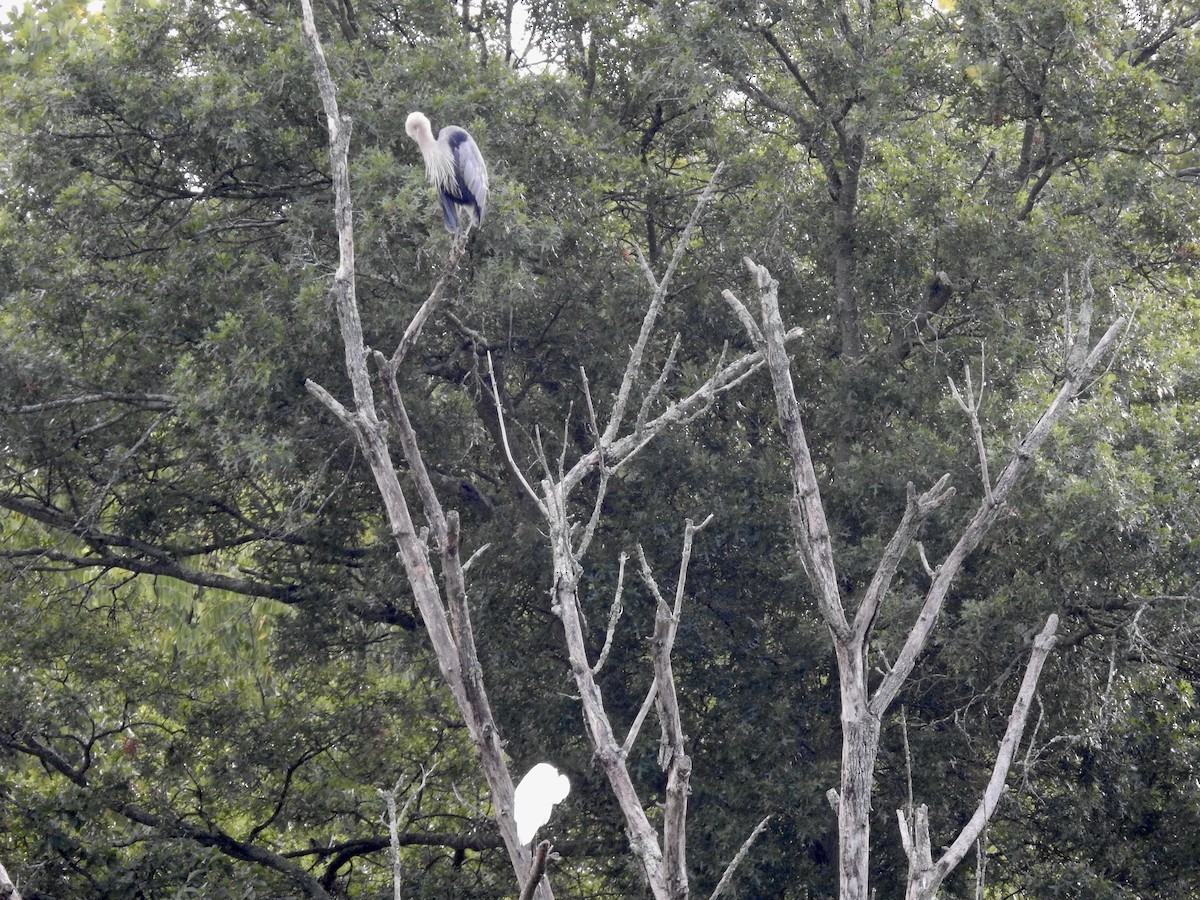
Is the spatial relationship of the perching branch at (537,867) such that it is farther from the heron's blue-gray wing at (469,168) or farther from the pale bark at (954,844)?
the heron's blue-gray wing at (469,168)

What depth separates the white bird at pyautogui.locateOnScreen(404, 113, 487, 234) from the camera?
7.67 metres

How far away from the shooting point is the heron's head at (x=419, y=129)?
751 cm

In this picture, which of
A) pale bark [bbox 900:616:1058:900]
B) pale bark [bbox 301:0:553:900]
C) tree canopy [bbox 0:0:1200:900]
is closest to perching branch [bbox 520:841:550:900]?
pale bark [bbox 301:0:553:900]

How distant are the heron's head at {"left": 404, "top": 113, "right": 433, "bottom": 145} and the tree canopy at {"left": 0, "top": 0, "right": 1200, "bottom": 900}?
0.99ft

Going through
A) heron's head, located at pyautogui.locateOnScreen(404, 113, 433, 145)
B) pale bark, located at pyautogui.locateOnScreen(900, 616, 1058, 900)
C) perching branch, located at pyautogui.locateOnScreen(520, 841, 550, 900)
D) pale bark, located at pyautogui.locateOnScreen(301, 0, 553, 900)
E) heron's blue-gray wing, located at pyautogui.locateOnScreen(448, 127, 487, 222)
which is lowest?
pale bark, located at pyautogui.locateOnScreen(900, 616, 1058, 900)

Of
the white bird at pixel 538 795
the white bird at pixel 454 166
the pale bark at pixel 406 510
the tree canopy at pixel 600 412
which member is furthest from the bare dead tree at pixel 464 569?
the white bird at pixel 454 166

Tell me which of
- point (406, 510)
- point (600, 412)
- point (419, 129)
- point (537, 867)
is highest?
point (419, 129)

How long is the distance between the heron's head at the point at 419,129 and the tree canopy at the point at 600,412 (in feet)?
0.99

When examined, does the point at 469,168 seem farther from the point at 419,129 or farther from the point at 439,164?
the point at 419,129

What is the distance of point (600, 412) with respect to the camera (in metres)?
8.55

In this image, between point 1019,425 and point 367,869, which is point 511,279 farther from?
point 367,869

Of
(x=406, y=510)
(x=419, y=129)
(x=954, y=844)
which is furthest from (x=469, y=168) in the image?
(x=954, y=844)

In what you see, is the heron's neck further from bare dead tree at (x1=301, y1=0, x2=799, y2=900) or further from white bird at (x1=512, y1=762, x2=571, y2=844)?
white bird at (x1=512, y1=762, x2=571, y2=844)

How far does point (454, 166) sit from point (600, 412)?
169 cm
